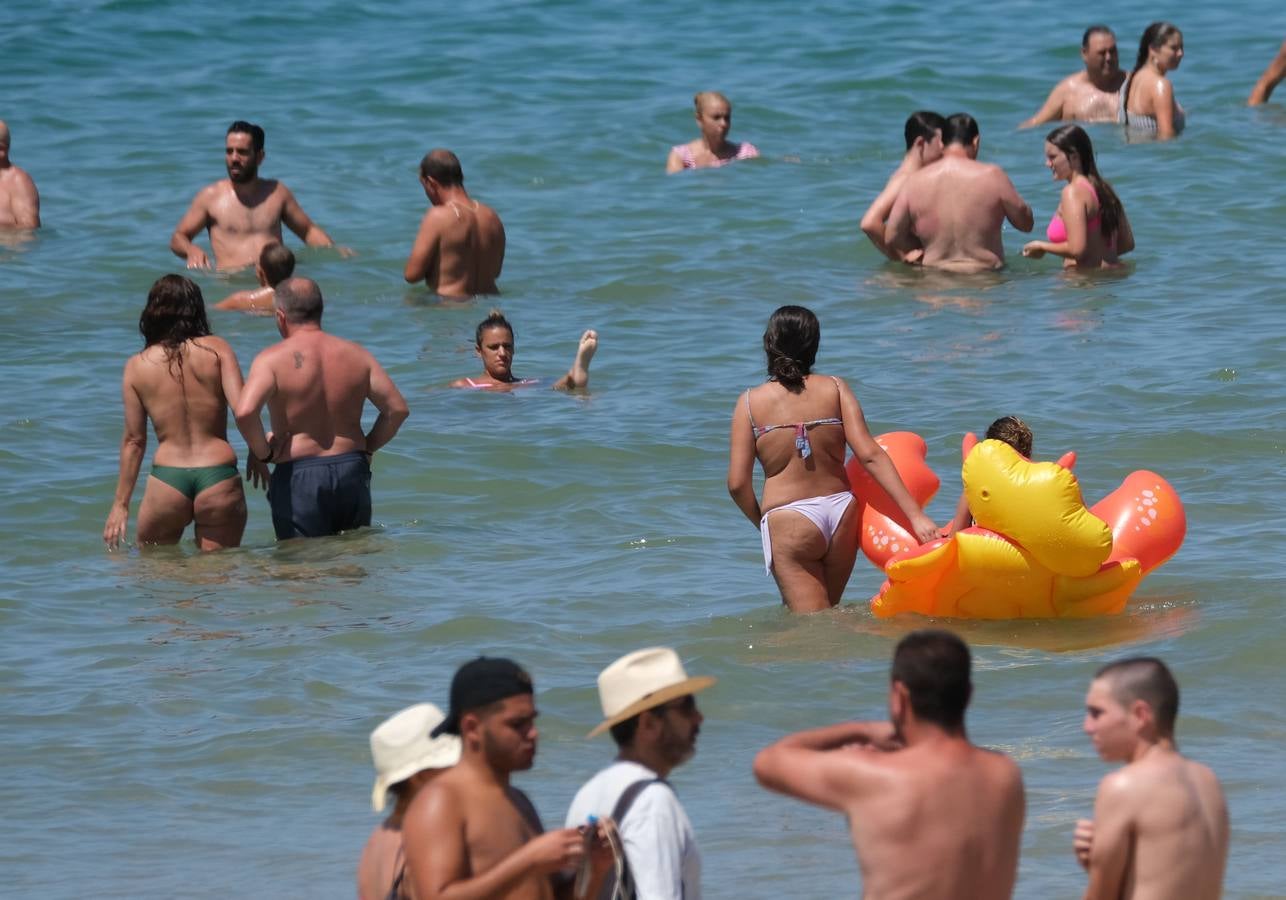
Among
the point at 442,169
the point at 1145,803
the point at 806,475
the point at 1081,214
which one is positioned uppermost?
the point at 442,169

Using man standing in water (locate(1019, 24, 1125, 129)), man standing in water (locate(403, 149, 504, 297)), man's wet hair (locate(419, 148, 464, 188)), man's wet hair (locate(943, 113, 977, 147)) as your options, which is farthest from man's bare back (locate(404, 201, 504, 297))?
man standing in water (locate(1019, 24, 1125, 129))

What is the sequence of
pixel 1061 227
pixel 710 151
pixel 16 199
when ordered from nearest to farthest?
pixel 1061 227 < pixel 16 199 < pixel 710 151

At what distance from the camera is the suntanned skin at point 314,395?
25.2 ft

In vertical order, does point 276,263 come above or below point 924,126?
below

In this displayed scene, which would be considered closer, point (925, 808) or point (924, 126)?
point (925, 808)

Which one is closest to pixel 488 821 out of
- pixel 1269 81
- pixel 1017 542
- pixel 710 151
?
pixel 1017 542

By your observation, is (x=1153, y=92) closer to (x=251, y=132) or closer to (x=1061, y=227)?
(x=1061, y=227)

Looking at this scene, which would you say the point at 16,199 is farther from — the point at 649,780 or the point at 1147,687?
the point at 1147,687

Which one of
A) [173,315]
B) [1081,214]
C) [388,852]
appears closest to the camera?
[388,852]

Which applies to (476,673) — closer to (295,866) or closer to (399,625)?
(295,866)

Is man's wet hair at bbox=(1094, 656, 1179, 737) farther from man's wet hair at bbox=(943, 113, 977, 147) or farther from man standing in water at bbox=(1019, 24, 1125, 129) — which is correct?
man standing in water at bbox=(1019, 24, 1125, 129)

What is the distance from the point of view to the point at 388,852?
3668 millimetres

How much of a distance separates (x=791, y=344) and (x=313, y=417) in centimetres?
220

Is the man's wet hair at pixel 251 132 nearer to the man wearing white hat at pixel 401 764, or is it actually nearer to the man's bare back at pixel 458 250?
the man's bare back at pixel 458 250
